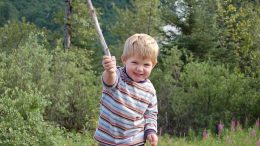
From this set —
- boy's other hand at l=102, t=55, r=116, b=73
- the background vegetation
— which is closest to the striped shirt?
boy's other hand at l=102, t=55, r=116, b=73

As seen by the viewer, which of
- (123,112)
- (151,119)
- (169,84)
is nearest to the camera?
(123,112)

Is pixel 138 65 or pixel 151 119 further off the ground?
pixel 138 65

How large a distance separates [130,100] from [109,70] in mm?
415

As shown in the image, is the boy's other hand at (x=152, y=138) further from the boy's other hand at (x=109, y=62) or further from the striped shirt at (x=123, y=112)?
the boy's other hand at (x=109, y=62)

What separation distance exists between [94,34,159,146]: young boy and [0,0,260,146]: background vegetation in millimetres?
3964

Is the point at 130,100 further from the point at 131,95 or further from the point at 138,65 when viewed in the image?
the point at 138,65

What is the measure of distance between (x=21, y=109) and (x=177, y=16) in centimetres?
1598

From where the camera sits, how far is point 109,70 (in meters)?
3.75

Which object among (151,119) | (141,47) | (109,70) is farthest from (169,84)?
(109,70)

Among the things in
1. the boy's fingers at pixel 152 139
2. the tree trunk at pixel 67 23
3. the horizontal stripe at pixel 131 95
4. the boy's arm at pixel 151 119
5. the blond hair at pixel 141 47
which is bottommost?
the boy's fingers at pixel 152 139

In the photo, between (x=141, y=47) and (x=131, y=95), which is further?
(x=131, y=95)

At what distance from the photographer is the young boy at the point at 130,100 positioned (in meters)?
3.99

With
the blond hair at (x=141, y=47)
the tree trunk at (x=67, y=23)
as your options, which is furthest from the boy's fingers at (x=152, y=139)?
the tree trunk at (x=67, y=23)

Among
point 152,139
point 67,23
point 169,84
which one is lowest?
point 152,139
